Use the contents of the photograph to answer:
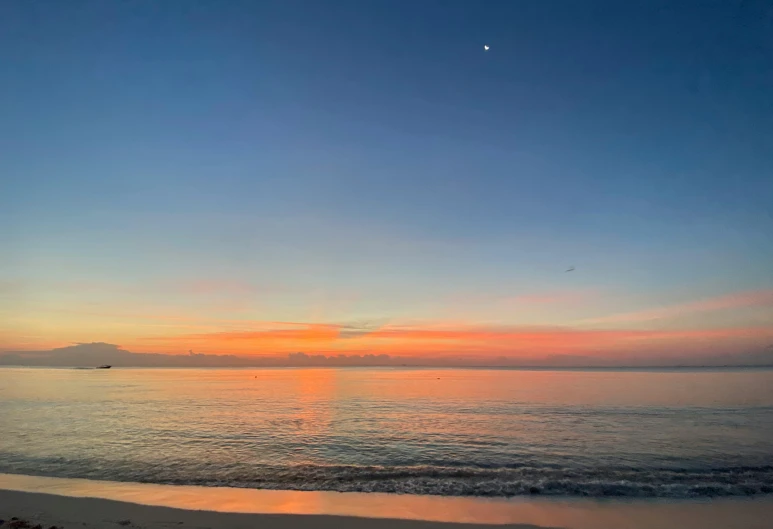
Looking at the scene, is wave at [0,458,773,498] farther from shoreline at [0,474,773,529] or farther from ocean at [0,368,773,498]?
shoreline at [0,474,773,529]

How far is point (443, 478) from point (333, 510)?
7.21 metres

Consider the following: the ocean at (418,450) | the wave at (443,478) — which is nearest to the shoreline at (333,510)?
the wave at (443,478)

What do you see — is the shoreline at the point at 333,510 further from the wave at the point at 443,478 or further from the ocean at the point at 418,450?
the ocean at the point at 418,450

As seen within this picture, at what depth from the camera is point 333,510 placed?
15945 millimetres

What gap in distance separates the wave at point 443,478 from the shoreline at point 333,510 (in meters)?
1.08

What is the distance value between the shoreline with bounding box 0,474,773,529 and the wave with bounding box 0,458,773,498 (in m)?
1.08

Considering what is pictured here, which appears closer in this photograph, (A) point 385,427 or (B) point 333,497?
(B) point 333,497

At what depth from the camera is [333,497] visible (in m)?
18.0

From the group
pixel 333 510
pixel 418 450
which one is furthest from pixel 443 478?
pixel 333 510

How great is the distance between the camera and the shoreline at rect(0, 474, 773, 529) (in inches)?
573

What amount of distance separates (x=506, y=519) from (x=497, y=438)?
17.3 meters

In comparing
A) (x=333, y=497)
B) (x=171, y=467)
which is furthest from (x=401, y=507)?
(x=171, y=467)

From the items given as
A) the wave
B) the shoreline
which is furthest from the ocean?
the shoreline

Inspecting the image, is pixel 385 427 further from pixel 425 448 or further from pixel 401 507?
pixel 401 507
